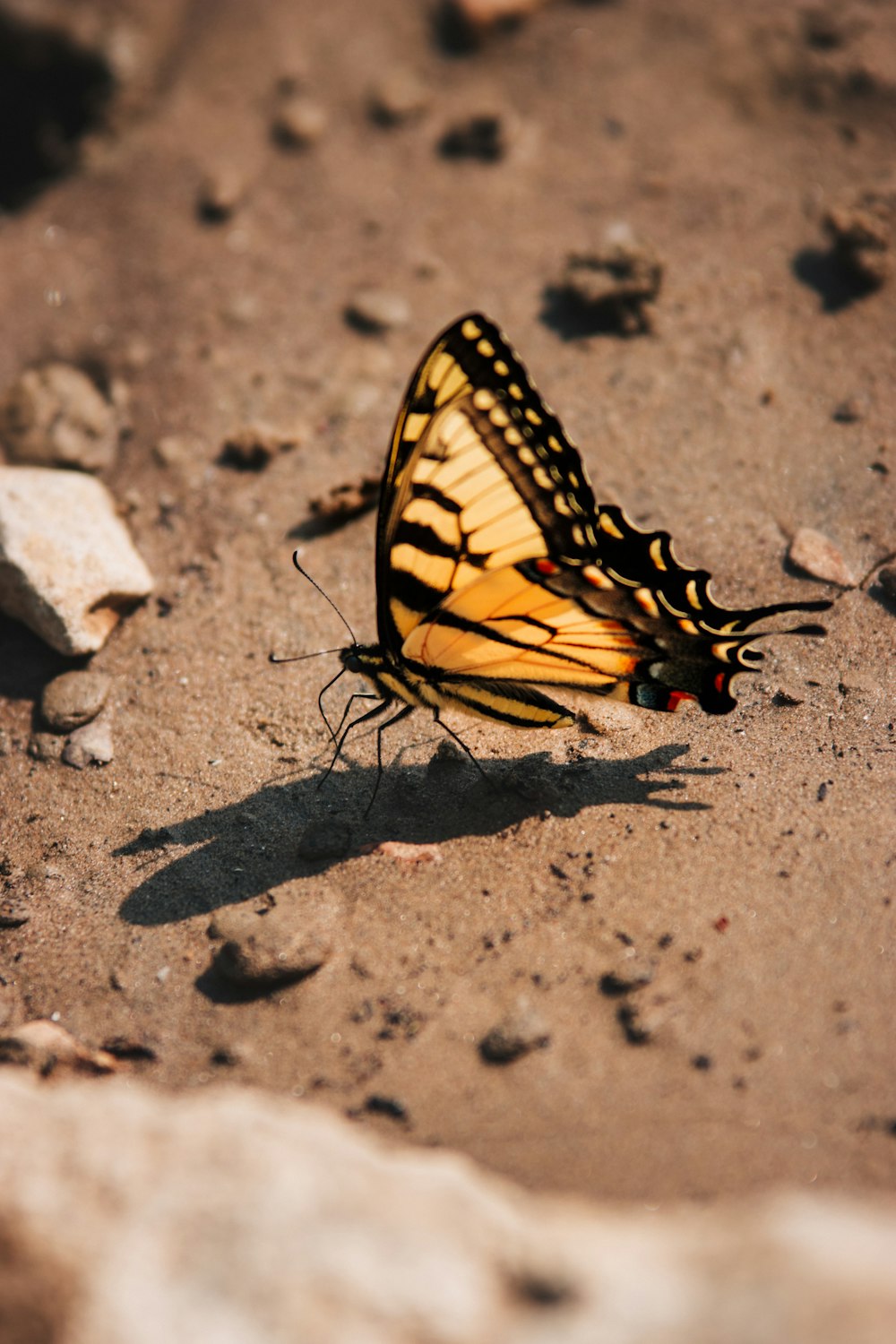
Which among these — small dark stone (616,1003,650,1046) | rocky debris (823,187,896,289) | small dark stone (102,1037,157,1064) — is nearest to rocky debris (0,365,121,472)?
small dark stone (102,1037,157,1064)

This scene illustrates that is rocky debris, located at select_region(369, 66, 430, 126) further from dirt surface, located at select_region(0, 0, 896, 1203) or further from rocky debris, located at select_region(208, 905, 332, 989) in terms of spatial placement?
rocky debris, located at select_region(208, 905, 332, 989)

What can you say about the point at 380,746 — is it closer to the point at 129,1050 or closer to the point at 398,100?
the point at 129,1050

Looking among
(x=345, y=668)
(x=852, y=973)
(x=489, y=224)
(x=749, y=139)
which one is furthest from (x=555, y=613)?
(x=749, y=139)

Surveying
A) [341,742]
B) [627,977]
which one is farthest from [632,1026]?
[341,742]

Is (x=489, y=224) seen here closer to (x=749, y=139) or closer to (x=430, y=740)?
(x=749, y=139)

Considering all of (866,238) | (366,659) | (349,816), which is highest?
(866,238)

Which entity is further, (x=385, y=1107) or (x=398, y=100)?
(x=398, y=100)
